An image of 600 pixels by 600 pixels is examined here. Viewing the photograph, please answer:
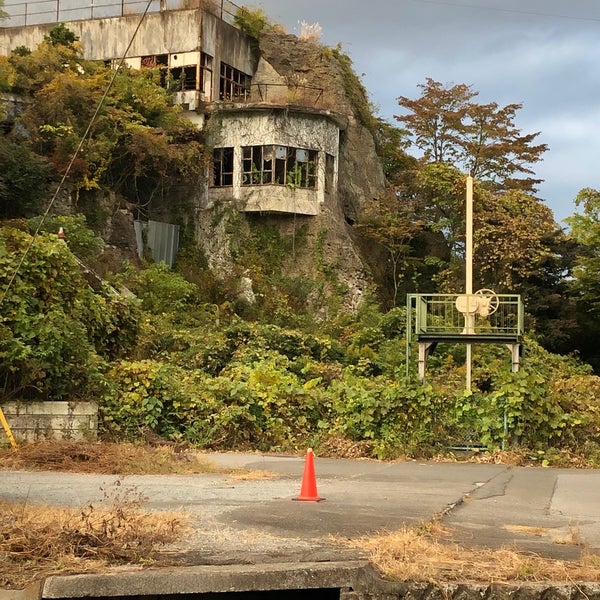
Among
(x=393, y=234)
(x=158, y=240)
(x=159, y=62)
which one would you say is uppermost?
(x=159, y=62)

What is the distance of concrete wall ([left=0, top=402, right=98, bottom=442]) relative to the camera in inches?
563

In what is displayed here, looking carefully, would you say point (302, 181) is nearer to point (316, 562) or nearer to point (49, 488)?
point (49, 488)

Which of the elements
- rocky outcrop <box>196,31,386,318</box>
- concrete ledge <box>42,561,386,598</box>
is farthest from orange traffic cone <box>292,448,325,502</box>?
rocky outcrop <box>196,31,386,318</box>

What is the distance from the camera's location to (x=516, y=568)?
19.5ft

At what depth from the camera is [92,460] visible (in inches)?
496

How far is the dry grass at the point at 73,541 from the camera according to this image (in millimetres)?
5691

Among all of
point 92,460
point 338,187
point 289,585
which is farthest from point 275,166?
point 289,585

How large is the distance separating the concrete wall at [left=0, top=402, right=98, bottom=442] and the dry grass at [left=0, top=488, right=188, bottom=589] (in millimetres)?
7701

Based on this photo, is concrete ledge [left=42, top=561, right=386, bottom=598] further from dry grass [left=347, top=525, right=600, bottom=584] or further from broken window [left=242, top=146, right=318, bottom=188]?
broken window [left=242, top=146, right=318, bottom=188]

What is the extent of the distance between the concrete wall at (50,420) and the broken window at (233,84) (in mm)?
25867

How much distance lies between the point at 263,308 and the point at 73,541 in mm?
28831

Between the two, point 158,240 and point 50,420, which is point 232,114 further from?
point 50,420

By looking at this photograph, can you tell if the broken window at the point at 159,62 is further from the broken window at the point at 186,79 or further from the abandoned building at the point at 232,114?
the broken window at the point at 186,79

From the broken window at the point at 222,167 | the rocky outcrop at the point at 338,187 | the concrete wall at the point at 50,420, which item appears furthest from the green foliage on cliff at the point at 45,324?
the broken window at the point at 222,167
